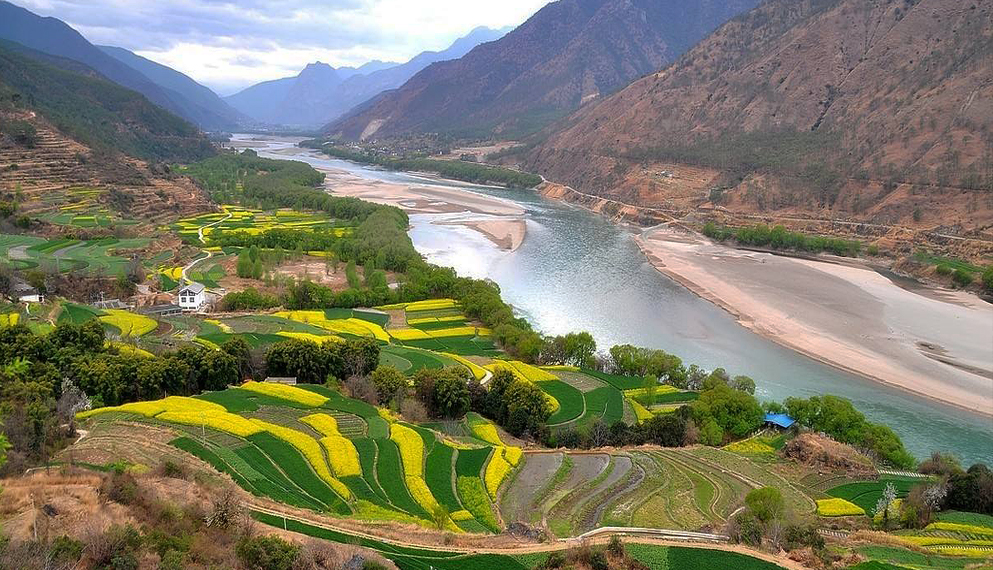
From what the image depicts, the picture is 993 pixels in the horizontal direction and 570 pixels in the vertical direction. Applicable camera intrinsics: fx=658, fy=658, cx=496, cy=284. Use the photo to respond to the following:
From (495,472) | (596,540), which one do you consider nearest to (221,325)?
(495,472)

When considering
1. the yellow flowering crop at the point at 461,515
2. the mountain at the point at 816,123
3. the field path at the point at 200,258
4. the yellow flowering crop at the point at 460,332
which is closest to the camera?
the yellow flowering crop at the point at 461,515

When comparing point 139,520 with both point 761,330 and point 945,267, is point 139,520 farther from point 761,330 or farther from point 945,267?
point 945,267

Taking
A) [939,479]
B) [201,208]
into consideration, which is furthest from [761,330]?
[201,208]

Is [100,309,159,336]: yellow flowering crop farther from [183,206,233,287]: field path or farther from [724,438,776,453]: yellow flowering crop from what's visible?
[724,438,776,453]: yellow flowering crop

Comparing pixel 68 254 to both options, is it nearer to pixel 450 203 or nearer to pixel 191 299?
pixel 191 299

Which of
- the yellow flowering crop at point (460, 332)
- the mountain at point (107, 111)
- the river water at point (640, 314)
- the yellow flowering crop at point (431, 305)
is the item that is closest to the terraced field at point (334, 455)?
the yellow flowering crop at point (460, 332)

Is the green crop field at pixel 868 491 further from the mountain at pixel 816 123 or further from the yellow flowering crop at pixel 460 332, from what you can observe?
the mountain at pixel 816 123

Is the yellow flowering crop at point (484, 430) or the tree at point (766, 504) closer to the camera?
the tree at point (766, 504)
